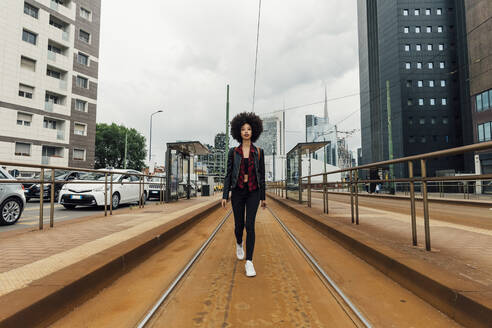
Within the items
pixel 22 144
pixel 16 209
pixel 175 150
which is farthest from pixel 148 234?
pixel 22 144

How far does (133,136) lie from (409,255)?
151 feet

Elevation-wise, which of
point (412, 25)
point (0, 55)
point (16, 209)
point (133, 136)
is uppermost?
point (412, 25)

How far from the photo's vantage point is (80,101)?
2956 centimetres

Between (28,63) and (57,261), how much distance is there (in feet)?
100

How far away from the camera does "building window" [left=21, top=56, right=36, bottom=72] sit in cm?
2441

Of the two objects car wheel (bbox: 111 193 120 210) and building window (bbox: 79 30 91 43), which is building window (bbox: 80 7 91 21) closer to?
building window (bbox: 79 30 91 43)

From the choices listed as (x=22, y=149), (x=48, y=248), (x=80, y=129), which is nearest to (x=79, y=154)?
(x=80, y=129)

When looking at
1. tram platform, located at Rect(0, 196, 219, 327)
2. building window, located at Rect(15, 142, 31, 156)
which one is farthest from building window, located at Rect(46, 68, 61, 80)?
tram platform, located at Rect(0, 196, 219, 327)

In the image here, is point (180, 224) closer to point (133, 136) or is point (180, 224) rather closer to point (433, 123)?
point (133, 136)

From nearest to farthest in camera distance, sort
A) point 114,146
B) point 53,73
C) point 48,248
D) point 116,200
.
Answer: point 48,248 → point 116,200 → point 53,73 → point 114,146

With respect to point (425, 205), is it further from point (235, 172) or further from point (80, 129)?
point (80, 129)

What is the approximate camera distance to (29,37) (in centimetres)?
2508

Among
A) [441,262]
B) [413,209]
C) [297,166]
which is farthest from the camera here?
[297,166]

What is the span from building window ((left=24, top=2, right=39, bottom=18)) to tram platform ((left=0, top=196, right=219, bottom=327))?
3077 centimetres
